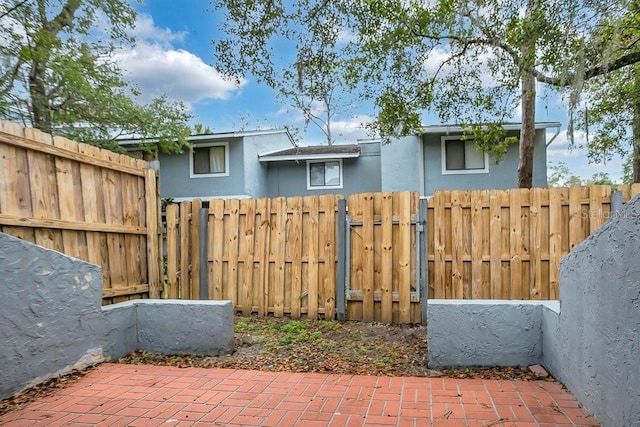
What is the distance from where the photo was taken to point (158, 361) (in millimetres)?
3842

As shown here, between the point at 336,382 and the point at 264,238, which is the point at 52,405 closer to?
the point at 336,382

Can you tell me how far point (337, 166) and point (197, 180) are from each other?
502 cm

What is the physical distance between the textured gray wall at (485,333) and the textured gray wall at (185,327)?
203 centimetres

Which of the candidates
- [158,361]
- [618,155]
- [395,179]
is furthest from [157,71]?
[618,155]

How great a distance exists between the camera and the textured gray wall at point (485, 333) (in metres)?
3.43

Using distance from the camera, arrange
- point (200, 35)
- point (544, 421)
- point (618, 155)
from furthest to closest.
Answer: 1. point (618, 155)
2. point (200, 35)
3. point (544, 421)

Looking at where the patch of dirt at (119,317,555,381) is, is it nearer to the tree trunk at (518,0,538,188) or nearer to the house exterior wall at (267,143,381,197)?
the tree trunk at (518,0,538,188)

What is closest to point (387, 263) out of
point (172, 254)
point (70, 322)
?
point (172, 254)

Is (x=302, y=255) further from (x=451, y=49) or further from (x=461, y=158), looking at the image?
(x=461, y=158)

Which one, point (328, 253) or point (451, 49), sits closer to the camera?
point (328, 253)

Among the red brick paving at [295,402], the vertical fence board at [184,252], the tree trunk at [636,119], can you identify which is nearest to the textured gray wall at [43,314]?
the red brick paving at [295,402]

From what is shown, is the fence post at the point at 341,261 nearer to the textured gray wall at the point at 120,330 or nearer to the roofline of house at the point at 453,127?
the textured gray wall at the point at 120,330

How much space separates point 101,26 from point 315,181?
783 cm

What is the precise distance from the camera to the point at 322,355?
394 cm
